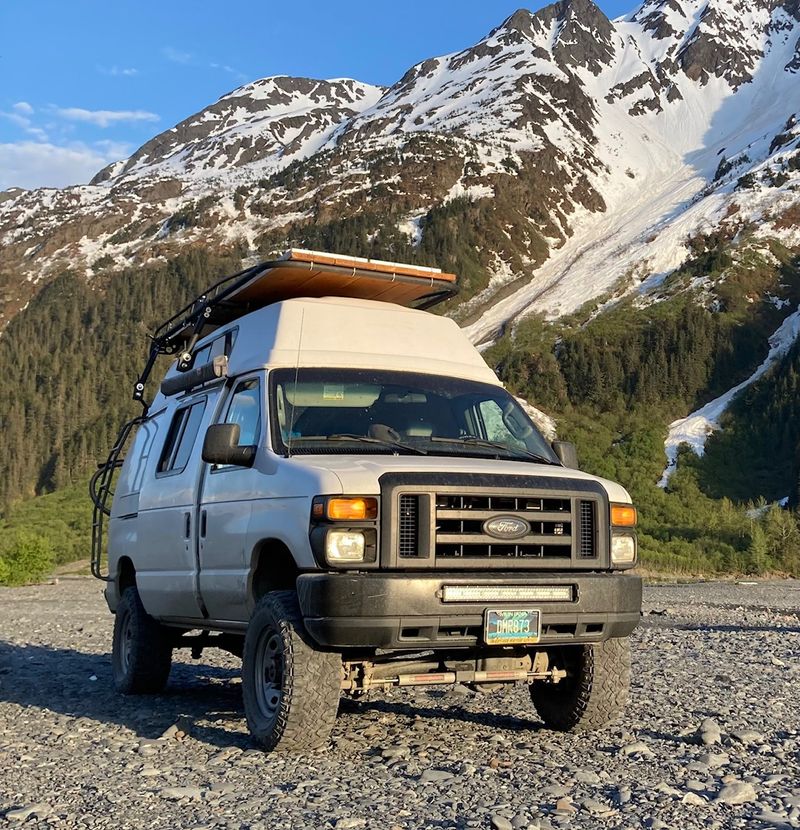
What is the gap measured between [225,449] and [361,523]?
1339 millimetres

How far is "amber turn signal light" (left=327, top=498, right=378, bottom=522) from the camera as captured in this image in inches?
226

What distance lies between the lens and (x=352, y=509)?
5.76 meters

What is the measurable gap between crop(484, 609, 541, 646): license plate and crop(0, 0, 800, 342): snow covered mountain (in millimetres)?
73951

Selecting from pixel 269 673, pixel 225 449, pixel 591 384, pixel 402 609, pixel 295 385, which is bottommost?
pixel 269 673

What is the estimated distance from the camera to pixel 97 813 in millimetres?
4922

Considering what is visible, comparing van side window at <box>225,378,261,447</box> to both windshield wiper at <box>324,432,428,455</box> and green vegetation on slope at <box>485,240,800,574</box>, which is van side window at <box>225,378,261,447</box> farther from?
green vegetation on slope at <box>485,240,800,574</box>

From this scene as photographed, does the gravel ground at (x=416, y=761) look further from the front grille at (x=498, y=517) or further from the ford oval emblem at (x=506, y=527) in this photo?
the ford oval emblem at (x=506, y=527)

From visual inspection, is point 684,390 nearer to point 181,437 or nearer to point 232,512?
point 181,437

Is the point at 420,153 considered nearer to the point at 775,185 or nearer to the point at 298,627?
the point at 775,185

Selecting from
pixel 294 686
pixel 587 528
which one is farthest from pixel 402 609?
pixel 587 528

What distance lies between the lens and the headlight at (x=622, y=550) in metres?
6.48

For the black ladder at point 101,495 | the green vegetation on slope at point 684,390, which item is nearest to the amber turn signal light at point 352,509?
the black ladder at point 101,495

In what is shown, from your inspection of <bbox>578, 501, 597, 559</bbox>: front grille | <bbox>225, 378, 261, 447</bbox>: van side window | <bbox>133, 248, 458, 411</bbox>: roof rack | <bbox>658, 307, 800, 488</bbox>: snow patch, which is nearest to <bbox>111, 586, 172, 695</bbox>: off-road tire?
<bbox>133, 248, 458, 411</bbox>: roof rack

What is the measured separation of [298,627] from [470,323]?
80434mm
